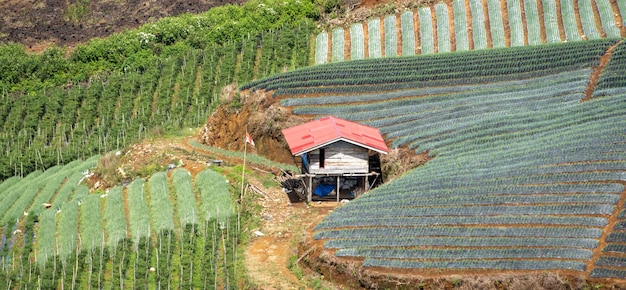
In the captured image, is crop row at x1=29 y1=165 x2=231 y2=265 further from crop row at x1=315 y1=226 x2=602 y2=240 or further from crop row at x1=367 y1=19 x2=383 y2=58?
crop row at x1=367 y1=19 x2=383 y2=58

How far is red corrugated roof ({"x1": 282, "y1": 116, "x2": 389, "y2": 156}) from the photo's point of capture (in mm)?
45594

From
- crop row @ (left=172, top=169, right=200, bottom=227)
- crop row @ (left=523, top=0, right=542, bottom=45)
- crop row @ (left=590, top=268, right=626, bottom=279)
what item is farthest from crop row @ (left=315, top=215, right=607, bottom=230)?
crop row @ (left=523, top=0, right=542, bottom=45)

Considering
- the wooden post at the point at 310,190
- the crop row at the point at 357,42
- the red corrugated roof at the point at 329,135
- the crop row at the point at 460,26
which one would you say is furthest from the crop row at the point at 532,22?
the wooden post at the point at 310,190

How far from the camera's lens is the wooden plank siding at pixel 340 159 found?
45906 mm

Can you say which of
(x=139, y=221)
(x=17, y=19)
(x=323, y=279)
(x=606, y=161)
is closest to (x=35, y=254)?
(x=139, y=221)

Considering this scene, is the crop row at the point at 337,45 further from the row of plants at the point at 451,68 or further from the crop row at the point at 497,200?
the crop row at the point at 497,200

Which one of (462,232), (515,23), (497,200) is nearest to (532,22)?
(515,23)

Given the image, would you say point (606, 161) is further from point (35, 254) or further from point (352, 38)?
point (352, 38)

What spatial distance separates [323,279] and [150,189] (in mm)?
13640

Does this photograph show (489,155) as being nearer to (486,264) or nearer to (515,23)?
(486,264)

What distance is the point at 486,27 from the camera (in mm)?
66562

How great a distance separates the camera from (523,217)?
3797 centimetres

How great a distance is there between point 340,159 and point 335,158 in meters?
0.23

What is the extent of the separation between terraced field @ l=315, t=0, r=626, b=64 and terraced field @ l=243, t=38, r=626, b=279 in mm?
5297
